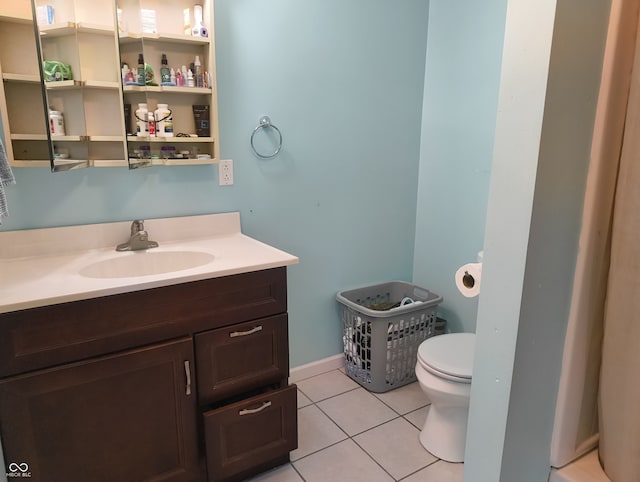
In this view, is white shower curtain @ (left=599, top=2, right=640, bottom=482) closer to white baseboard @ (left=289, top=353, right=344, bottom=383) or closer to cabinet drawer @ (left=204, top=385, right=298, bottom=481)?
cabinet drawer @ (left=204, top=385, right=298, bottom=481)

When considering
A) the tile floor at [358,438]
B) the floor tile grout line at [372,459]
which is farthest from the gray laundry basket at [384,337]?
the floor tile grout line at [372,459]

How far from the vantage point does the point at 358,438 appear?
2.00 meters

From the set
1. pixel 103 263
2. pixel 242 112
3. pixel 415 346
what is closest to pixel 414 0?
pixel 242 112

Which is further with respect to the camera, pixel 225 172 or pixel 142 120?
pixel 225 172

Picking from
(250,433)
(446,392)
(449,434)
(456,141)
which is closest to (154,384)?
(250,433)

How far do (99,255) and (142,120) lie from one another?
1.88 ft

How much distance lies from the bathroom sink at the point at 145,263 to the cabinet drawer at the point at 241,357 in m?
0.34

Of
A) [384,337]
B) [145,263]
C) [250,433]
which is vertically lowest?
[250,433]

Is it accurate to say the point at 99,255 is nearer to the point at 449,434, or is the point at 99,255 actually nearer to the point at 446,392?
the point at 446,392

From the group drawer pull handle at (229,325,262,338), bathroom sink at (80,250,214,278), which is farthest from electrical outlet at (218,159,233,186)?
drawer pull handle at (229,325,262,338)

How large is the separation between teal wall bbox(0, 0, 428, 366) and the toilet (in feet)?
2.47

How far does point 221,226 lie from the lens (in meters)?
2.07

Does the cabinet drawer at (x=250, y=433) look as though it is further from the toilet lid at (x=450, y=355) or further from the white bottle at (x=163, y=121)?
the white bottle at (x=163, y=121)

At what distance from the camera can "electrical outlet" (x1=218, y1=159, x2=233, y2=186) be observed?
203 cm
